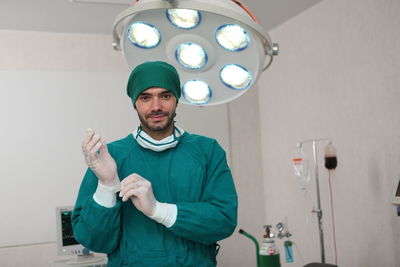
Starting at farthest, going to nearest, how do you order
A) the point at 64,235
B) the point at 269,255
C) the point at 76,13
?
the point at 76,13, the point at 64,235, the point at 269,255

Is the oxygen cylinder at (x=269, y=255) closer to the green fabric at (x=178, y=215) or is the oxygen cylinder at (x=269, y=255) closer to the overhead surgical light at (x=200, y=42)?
the green fabric at (x=178, y=215)

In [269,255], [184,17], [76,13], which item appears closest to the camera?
[184,17]

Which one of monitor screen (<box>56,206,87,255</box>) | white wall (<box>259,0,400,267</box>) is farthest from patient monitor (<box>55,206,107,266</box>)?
white wall (<box>259,0,400,267</box>)

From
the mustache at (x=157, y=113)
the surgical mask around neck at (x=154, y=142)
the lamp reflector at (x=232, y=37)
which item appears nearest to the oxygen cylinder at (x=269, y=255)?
the surgical mask around neck at (x=154, y=142)

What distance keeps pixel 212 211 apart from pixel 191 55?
0.42 m

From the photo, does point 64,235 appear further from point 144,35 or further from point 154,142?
point 144,35

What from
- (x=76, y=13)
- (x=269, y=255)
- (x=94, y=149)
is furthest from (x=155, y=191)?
(x=76, y=13)

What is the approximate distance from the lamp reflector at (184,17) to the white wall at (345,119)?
2242 mm

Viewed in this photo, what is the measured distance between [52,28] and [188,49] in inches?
130

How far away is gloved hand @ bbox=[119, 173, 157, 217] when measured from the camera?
124 centimetres

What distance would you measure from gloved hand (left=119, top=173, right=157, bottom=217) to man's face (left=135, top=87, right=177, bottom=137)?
0.56 ft

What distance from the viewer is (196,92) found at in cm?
140

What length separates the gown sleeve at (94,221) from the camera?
4.29ft

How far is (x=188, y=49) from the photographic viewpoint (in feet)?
4.22
